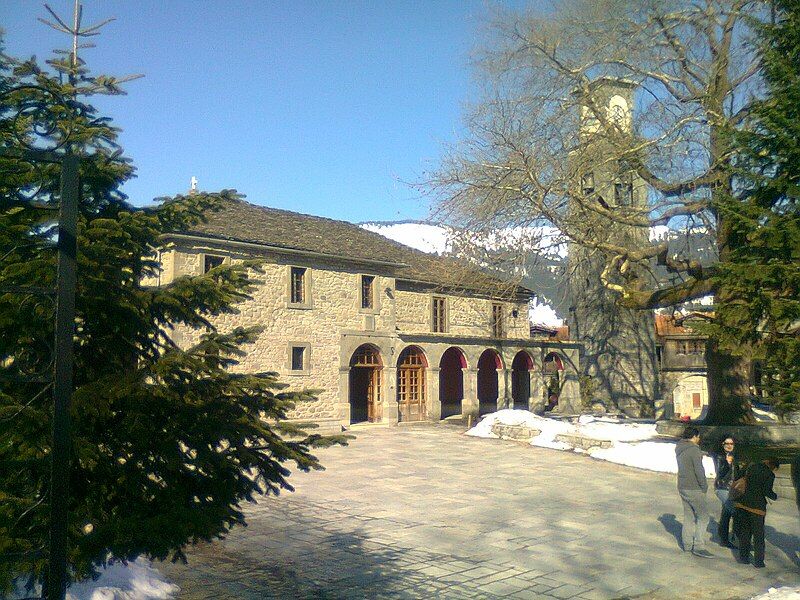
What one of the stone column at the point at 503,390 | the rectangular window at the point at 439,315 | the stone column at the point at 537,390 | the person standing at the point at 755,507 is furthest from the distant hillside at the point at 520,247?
the stone column at the point at 537,390

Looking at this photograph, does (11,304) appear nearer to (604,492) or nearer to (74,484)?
(74,484)

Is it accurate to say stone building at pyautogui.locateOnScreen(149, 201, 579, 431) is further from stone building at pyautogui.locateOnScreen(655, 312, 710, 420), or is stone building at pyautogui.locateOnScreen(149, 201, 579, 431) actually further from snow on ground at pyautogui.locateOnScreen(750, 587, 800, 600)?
stone building at pyautogui.locateOnScreen(655, 312, 710, 420)

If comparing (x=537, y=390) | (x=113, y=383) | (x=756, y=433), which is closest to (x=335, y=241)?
(x=537, y=390)

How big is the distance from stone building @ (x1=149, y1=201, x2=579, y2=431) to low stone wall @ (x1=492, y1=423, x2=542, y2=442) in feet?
13.4

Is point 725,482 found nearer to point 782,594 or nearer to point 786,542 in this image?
point 786,542

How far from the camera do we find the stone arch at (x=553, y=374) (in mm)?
37156

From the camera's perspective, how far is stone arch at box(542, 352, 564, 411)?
37156mm

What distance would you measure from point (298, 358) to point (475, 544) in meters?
17.2

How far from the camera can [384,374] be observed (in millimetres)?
28562

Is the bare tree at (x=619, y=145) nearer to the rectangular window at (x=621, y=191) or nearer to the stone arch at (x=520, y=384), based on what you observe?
the rectangular window at (x=621, y=191)

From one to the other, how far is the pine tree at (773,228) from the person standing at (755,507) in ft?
3.56

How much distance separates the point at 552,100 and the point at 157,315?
1548 cm

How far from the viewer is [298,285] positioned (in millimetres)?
26547

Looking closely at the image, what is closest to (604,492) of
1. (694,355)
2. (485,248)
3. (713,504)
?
(713,504)
